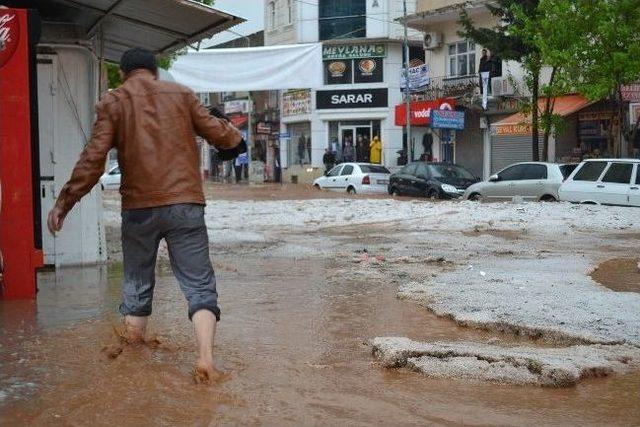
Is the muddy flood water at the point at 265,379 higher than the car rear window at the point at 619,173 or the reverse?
the reverse

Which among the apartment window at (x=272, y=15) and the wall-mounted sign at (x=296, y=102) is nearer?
the wall-mounted sign at (x=296, y=102)

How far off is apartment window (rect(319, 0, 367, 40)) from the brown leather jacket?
42.3 metres

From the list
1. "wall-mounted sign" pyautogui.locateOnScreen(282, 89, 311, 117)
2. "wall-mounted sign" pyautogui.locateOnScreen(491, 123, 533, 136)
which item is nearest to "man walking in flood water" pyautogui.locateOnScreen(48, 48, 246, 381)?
"wall-mounted sign" pyautogui.locateOnScreen(491, 123, 533, 136)

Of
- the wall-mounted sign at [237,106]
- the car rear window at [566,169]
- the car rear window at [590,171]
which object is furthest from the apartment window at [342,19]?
the car rear window at [590,171]

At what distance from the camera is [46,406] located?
13.3 feet

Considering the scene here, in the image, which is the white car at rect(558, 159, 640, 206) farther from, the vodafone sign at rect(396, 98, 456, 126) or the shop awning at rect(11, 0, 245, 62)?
the vodafone sign at rect(396, 98, 456, 126)

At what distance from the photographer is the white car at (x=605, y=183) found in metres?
18.0

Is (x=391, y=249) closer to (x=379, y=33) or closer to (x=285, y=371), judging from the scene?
(x=285, y=371)

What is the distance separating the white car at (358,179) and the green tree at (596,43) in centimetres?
849

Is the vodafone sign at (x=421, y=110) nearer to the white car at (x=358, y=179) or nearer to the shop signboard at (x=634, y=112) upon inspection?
the white car at (x=358, y=179)

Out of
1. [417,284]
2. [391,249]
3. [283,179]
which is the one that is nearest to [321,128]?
[283,179]

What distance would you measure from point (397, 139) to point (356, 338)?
129 ft

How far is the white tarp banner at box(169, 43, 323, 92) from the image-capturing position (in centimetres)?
1399

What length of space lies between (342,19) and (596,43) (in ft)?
78.3
